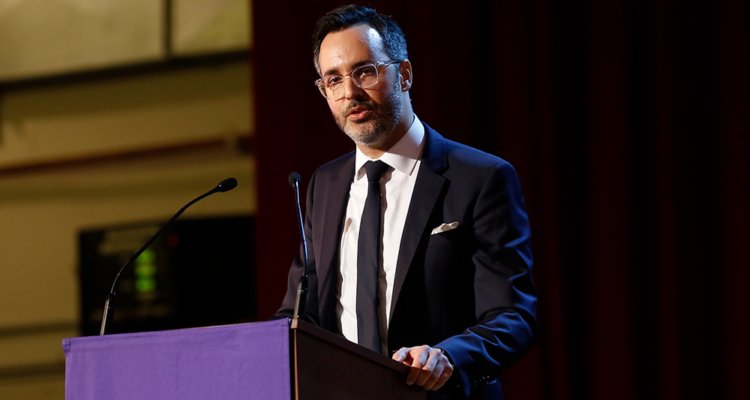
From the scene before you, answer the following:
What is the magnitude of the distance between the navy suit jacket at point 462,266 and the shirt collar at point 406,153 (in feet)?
0.14

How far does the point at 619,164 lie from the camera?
271cm

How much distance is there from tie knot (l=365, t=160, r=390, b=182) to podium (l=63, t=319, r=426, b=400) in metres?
0.63

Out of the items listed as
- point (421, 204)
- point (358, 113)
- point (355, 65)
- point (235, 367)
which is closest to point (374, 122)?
point (358, 113)

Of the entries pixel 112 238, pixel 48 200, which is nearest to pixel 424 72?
pixel 112 238

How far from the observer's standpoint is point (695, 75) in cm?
266

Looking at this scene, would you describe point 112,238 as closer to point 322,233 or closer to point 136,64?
point 136,64

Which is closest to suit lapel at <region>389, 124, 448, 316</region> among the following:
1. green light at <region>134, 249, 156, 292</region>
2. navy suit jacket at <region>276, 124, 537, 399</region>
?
navy suit jacket at <region>276, 124, 537, 399</region>

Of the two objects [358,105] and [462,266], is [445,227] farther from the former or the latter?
[358,105]

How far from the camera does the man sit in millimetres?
1578

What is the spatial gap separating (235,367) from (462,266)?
669mm

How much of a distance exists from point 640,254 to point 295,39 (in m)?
1.66

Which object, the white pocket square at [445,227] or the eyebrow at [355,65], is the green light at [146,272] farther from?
the white pocket square at [445,227]

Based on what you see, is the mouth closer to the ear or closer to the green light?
the ear

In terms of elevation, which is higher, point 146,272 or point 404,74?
point 404,74
